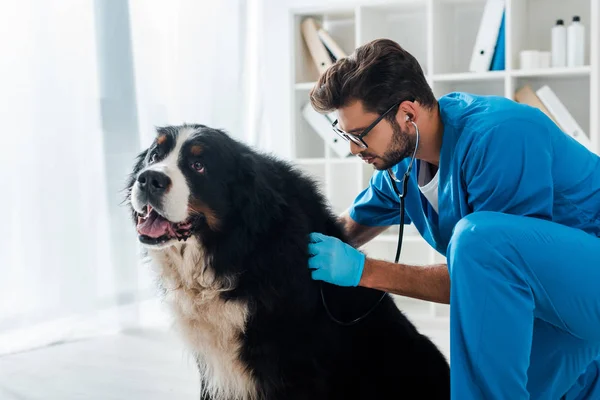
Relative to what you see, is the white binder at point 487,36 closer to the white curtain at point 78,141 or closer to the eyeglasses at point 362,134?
the white curtain at point 78,141

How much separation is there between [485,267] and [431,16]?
6.69 ft

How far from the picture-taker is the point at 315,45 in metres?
3.45

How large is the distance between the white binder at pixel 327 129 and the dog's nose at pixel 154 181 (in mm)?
2079

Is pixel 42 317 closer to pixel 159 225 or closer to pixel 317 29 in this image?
pixel 159 225

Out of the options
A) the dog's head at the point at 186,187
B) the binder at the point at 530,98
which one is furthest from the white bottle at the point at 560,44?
the dog's head at the point at 186,187

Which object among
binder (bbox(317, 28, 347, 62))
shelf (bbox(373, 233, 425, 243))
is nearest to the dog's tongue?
shelf (bbox(373, 233, 425, 243))

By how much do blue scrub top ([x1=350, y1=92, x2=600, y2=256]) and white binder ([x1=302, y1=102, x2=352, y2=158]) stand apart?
66.9 inches

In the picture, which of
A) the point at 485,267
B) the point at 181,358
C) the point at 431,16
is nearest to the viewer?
the point at 485,267

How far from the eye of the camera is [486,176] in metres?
1.50

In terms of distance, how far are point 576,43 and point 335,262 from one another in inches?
79.8

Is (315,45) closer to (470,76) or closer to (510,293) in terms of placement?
(470,76)

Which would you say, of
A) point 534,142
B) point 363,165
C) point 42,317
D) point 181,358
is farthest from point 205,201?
point 363,165

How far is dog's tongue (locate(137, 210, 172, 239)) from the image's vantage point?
1493mm

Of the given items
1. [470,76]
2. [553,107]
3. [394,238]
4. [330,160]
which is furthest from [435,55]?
Answer: [394,238]
